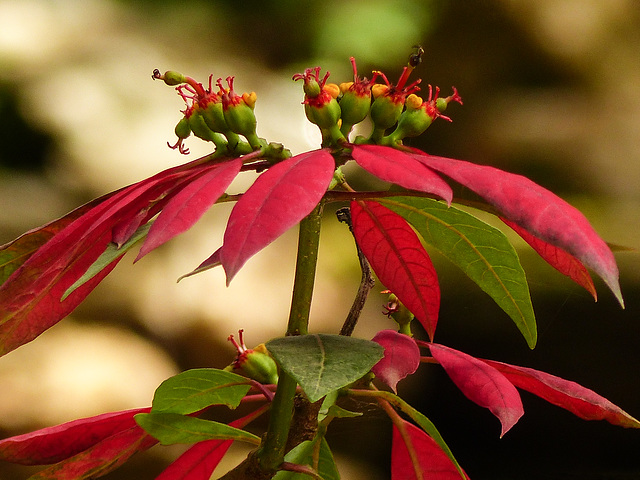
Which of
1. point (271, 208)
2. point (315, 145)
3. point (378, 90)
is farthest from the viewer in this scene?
point (315, 145)

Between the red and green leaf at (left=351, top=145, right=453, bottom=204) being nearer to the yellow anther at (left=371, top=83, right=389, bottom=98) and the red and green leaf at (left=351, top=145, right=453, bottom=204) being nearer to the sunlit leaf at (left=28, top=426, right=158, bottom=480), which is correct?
the yellow anther at (left=371, top=83, right=389, bottom=98)

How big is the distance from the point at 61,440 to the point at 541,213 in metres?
0.23

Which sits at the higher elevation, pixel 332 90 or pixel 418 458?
pixel 332 90

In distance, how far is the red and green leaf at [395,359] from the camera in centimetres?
25

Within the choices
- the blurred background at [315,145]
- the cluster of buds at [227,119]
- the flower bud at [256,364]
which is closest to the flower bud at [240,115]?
the cluster of buds at [227,119]

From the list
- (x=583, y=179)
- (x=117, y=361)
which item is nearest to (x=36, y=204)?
(x=117, y=361)

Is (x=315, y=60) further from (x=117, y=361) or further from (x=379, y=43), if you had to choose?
(x=117, y=361)

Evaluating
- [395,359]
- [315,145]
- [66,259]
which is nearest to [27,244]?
[66,259]

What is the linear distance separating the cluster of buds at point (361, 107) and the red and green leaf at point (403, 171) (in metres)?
0.04

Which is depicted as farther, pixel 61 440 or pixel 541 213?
pixel 61 440

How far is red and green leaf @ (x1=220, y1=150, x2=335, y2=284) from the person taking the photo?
166 millimetres

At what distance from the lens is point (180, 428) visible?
267mm

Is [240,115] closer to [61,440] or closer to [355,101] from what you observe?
[355,101]

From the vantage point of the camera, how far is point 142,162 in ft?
3.43
